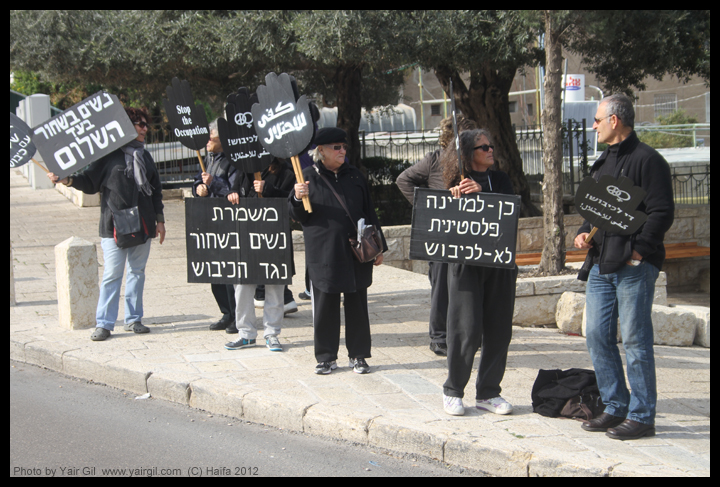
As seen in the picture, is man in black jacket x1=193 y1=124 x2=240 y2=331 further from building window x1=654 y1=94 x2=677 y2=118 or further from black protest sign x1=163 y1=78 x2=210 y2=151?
building window x1=654 y1=94 x2=677 y2=118

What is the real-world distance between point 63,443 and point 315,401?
5.15 feet

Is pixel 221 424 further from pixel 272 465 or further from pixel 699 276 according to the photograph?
pixel 699 276

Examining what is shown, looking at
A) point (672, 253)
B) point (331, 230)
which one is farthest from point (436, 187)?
point (672, 253)

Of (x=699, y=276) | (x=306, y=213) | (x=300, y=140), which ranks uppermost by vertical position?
(x=300, y=140)

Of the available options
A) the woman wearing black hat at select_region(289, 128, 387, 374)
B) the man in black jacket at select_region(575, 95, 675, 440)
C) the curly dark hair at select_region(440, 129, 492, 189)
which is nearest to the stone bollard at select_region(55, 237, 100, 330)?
the woman wearing black hat at select_region(289, 128, 387, 374)

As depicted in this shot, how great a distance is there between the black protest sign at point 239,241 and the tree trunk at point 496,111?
26.8ft

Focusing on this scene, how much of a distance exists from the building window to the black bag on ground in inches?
1625

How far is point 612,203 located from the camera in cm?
387

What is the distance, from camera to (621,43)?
37.0 feet

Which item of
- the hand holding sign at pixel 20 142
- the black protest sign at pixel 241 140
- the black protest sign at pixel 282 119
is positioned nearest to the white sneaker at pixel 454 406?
the black protest sign at pixel 282 119

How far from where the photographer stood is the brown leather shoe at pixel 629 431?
4047 millimetres

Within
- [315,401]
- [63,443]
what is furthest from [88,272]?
[315,401]

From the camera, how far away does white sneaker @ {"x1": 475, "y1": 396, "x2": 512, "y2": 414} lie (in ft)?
14.6

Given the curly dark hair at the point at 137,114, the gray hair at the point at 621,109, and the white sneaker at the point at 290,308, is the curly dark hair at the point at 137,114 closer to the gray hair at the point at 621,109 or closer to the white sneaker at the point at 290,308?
the white sneaker at the point at 290,308
